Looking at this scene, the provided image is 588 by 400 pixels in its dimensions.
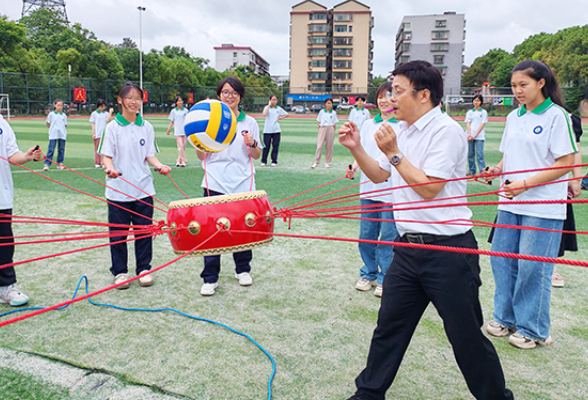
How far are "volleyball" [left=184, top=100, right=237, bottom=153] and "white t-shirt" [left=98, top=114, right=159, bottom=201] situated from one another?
1.35 meters

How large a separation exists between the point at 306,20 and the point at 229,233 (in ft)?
280

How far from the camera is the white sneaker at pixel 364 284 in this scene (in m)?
4.23

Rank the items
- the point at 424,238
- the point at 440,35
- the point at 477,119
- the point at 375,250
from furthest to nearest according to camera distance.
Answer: the point at 440,35 → the point at 477,119 → the point at 375,250 → the point at 424,238

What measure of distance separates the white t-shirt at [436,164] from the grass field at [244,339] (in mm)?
1085

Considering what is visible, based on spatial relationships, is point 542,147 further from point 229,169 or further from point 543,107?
point 229,169

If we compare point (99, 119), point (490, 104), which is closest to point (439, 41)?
point (490, 104)

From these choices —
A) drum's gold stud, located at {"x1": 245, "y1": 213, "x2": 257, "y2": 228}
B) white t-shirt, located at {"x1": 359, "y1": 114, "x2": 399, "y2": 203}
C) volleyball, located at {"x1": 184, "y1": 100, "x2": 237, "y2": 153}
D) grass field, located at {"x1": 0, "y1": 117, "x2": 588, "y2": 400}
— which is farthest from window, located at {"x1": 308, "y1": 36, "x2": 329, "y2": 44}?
drum's gold stud, located at {"x1": 245, "y1": 213, "x2": 257, "y2": 228}

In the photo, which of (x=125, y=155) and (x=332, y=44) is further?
(x=332, y=44)

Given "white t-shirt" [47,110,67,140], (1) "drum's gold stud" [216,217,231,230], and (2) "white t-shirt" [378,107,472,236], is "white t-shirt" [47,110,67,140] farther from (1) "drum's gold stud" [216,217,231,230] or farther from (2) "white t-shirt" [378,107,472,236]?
(2) "white t-shirt" [378,107,472,236]

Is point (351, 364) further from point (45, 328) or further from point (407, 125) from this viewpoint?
point (45, 328)

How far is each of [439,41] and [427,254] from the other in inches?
3630

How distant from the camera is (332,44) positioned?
8138cm

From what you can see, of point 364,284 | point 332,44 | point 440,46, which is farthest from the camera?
point 440,46

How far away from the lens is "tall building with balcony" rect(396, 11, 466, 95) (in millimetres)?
83500
